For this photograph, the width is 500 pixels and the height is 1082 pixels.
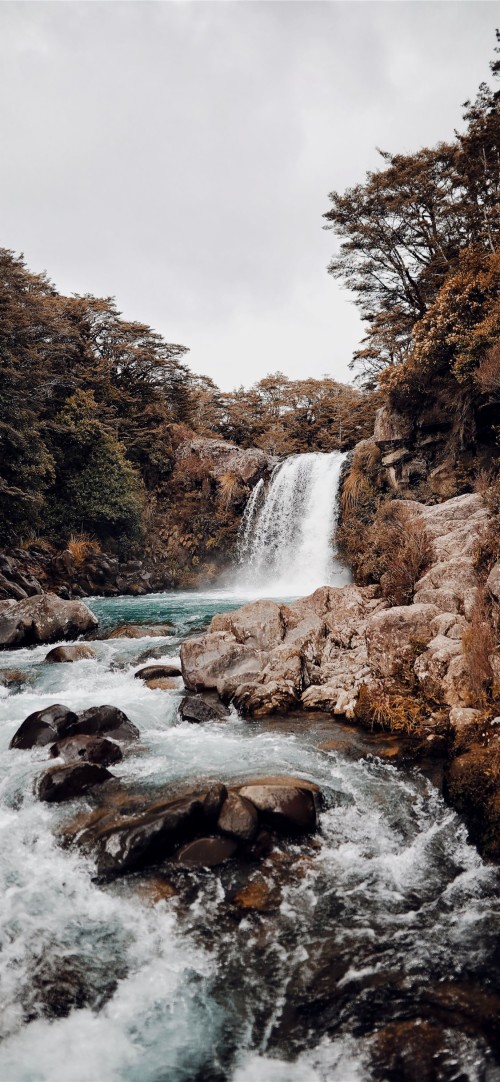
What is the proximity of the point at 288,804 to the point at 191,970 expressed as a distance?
1648mm

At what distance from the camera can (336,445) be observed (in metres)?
31.0

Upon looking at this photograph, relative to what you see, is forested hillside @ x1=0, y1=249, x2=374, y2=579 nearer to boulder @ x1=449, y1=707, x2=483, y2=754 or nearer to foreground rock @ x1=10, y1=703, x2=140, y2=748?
foreground rock @ x1=10, y1=703, x2=140, y2=748

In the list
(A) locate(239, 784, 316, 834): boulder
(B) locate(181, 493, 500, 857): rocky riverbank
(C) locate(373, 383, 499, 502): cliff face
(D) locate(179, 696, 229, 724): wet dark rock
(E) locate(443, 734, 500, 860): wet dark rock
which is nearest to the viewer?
(E) locate(443, 734, 500, 860): wet dark rock

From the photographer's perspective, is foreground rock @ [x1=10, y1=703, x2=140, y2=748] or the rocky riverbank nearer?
the rocky riverbank

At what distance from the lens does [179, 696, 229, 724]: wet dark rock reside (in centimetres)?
790

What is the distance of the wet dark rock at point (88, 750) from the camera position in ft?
21.0

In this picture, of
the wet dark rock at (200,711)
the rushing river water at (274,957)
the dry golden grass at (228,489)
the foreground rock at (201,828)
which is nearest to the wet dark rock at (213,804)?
the foreground rock at (201,828)

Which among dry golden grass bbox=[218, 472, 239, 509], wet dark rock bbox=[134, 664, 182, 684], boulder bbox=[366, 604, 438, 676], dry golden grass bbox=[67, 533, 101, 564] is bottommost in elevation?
wet dark rock bbox=[134, 664, 182, 684]

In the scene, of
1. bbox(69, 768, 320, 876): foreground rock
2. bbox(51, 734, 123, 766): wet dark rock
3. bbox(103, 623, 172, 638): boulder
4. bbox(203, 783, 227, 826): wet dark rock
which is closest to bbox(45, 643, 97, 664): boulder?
bbox(103, 623, 172, 638): boulder

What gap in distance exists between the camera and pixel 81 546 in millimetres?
20641

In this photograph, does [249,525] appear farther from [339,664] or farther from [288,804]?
[288,804]

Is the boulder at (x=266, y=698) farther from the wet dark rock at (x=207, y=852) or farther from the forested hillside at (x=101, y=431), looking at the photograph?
the forested hillside at (x=101, y=431)

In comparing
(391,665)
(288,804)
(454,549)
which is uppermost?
(454,549)

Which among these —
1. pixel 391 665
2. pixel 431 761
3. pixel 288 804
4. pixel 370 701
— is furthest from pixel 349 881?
pixel 391 665
